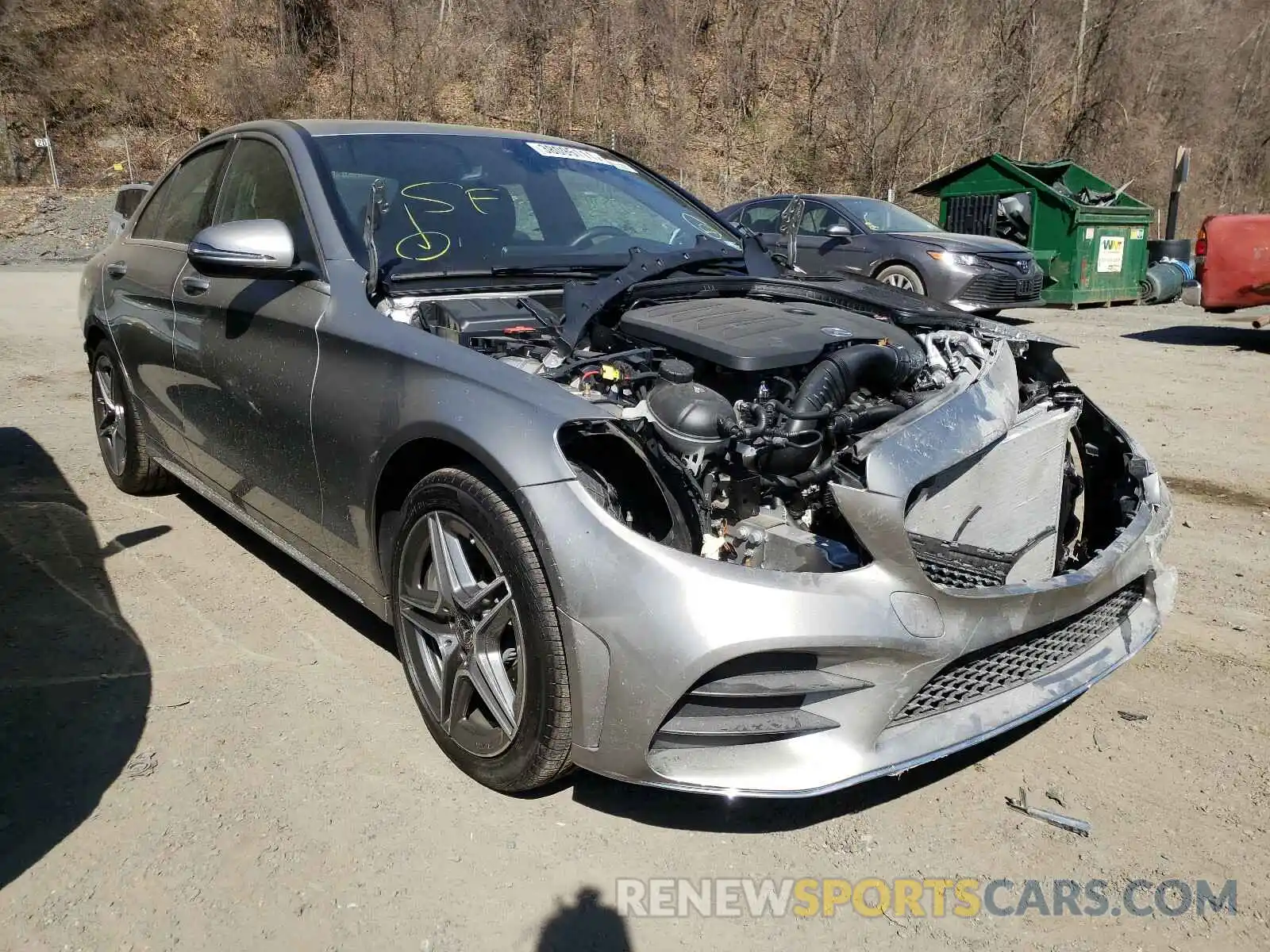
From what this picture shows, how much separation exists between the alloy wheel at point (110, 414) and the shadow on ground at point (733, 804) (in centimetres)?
325

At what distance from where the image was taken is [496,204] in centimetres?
350

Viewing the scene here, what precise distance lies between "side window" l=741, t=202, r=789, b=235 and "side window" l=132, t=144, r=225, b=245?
8136 mm

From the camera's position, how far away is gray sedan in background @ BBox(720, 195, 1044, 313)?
34.1 ft

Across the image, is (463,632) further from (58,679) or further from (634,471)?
(58,679)

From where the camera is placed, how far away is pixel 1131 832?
7.97ft

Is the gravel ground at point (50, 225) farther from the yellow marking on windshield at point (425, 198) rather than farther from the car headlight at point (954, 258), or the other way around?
the yellow marking on windshield at point (425, 198)

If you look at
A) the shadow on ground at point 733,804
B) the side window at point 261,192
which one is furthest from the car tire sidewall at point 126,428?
the shadow on ground at point 733,804

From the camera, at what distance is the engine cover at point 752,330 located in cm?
260

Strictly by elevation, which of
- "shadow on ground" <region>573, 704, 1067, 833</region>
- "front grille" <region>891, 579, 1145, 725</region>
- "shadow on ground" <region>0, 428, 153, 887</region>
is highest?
"front grille" <region>891, 579, 1145, 725</region>

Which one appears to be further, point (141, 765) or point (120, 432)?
point (120, 432)

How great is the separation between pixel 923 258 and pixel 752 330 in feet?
27.7

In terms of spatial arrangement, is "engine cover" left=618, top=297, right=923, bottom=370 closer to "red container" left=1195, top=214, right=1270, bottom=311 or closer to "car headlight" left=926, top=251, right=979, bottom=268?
"car headlight" left=926, top=251, right=979, bottom=268

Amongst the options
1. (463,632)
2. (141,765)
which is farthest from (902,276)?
(141,765)

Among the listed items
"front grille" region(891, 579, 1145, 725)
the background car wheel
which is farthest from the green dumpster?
"front grille" region(891, 579, 1145, 725)
